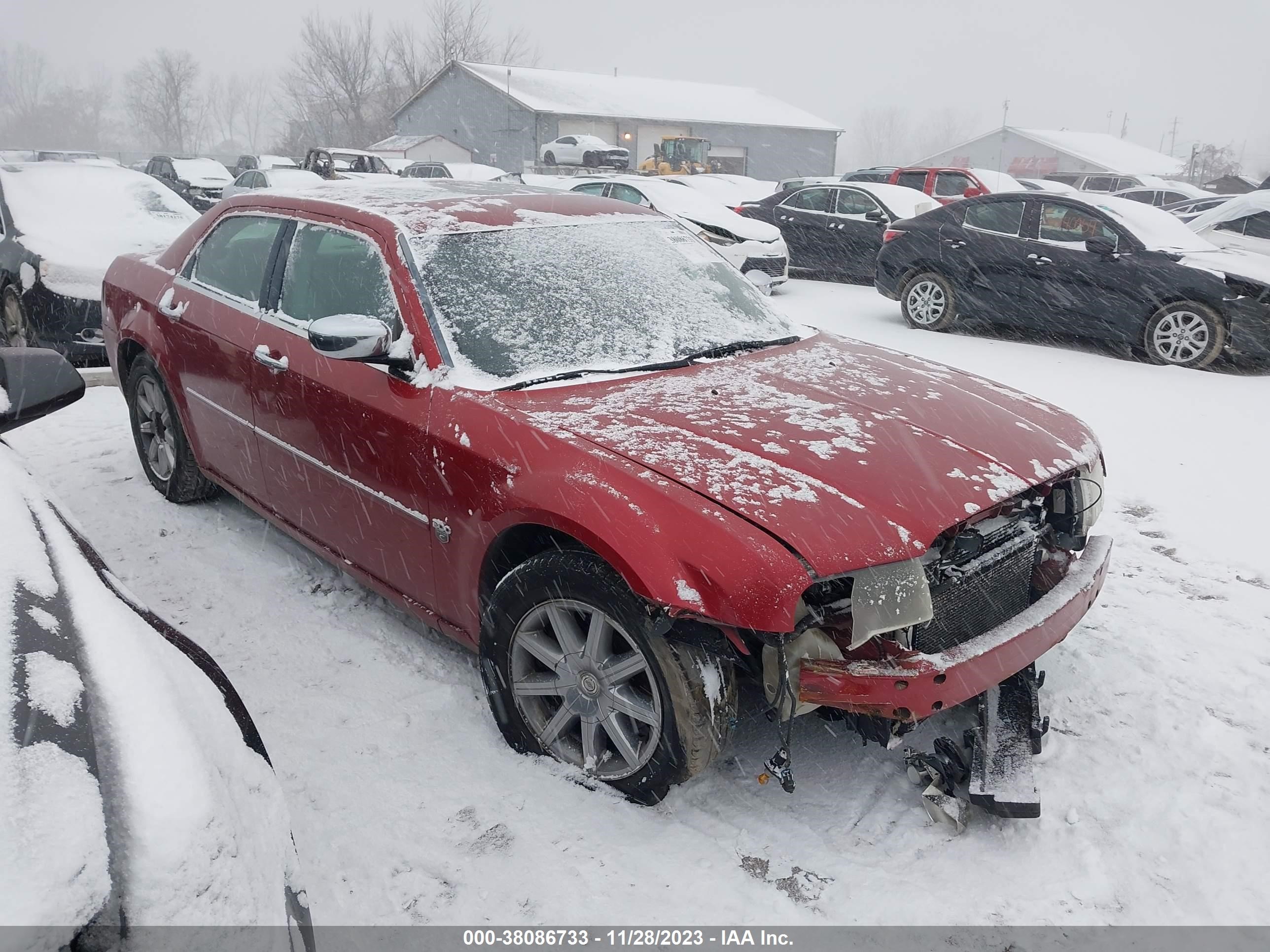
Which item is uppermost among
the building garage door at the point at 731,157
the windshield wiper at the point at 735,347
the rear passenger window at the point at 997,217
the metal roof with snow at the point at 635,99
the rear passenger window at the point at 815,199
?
the metal roof with snow at the point at 635,99

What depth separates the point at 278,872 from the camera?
1526 millimetres

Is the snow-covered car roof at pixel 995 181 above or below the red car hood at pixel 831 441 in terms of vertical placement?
above

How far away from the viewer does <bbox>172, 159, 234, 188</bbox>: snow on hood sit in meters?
25.0

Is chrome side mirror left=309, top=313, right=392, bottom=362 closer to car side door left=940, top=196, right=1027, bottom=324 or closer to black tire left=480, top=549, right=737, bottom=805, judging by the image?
black tire left=480, top=549, right=737, bottom=805

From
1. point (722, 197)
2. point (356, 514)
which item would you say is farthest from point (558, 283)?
point (722, 197)

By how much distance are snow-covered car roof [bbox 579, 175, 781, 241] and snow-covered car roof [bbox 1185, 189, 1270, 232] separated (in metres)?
4.82

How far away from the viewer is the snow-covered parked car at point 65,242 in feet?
23.0

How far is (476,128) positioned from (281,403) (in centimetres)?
4426

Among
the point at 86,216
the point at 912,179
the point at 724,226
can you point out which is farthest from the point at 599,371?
the point at 912,179

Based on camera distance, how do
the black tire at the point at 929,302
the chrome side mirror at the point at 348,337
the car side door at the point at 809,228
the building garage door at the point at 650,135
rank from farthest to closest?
the building garage door at the point at 650,135, the car side door at the point at 809,228, the black tire at the point at 929,302, the chrome side mirror at the point at 348,337

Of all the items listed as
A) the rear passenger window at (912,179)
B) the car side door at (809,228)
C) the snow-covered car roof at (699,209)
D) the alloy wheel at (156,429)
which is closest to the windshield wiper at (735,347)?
the alloy wheel at (156,429)

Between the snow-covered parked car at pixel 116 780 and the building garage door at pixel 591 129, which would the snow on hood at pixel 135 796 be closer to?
the snow-covered parked car at pixel 116 780

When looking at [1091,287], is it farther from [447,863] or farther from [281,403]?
[447,863]

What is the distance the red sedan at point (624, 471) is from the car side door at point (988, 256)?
5.79m
